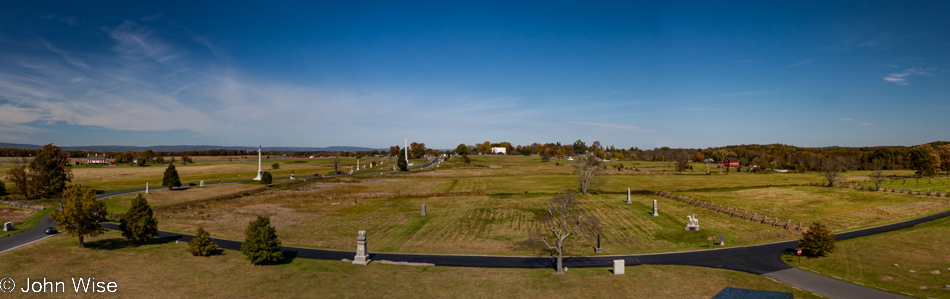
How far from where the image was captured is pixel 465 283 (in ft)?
78.1

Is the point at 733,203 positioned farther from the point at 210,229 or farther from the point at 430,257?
the point at 210,229

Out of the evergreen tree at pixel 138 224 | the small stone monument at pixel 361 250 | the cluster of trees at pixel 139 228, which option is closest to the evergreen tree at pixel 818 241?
the small stone monument at pixel 361 250

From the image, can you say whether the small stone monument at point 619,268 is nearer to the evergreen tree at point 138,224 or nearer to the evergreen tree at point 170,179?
the evergreen tree at point 138,224

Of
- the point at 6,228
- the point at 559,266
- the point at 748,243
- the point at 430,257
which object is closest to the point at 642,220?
the point at 748,243

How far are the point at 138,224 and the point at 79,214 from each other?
334 cm

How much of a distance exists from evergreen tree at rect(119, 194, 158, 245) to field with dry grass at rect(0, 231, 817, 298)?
5.75ft

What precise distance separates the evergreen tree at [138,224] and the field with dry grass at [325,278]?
1.75m

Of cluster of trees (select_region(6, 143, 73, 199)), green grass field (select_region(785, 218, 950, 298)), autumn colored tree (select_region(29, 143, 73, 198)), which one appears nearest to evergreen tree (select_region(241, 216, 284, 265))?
green grass field (select_region(785, 218, 950, 298))

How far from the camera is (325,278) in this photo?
2428 centimetres

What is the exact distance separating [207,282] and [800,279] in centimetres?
3553

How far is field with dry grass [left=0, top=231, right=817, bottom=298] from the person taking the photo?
71.1 feet

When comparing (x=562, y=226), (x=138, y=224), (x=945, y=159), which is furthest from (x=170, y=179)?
(x=945, y=159)

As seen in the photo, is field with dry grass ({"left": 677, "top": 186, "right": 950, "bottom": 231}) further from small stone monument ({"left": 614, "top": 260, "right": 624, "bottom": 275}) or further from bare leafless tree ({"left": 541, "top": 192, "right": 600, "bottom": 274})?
small stone monument ({"left": 614, "top": 260, "right": 624, "bottom": 275})

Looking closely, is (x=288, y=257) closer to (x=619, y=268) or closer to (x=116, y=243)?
(x=116, y=243)
